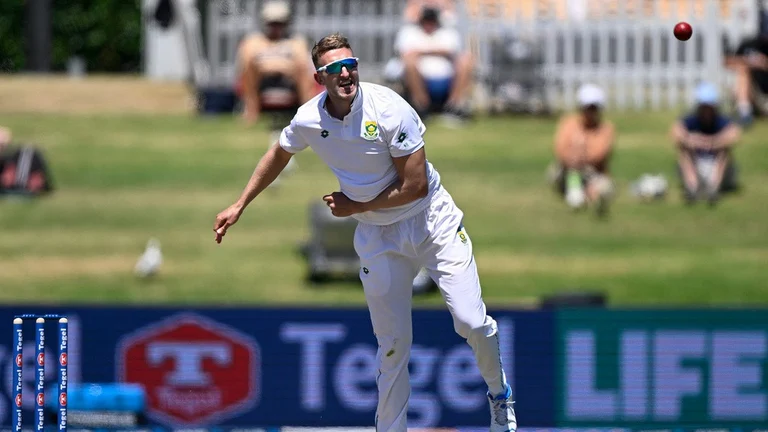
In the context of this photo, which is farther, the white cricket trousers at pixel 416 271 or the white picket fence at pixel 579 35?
the white picket fence at pixel 579 35

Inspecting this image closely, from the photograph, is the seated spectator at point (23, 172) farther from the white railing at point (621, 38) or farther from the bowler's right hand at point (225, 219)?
the bowler's right hand at point (225, 219)

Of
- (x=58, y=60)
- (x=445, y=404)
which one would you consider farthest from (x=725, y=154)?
(x=58, y=60)

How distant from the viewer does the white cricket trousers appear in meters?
6.34

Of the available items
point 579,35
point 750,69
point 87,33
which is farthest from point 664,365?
point 87,33

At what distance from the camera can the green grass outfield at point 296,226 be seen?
12852mm

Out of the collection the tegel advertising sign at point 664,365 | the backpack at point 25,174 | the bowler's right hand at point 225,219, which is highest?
the bowler's right hand at point 225,219

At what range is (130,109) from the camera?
18.4 m

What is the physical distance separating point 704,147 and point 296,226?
4531 mm

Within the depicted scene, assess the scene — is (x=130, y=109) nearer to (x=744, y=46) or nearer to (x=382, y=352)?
(x=744, y=46)

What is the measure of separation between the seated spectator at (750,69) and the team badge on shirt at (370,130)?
11.1 meters

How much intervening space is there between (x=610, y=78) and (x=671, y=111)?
37.5 inches

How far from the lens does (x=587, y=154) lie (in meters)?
13.9

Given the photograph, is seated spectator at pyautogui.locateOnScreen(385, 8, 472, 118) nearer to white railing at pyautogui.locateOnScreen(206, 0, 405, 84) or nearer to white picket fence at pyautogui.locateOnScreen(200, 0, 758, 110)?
white picket fence at pyautogui.locateOnScreen(200, 0, 758, 110)

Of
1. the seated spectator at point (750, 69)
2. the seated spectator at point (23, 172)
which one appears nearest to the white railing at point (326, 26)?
the seated spectator at point (23, 172)
